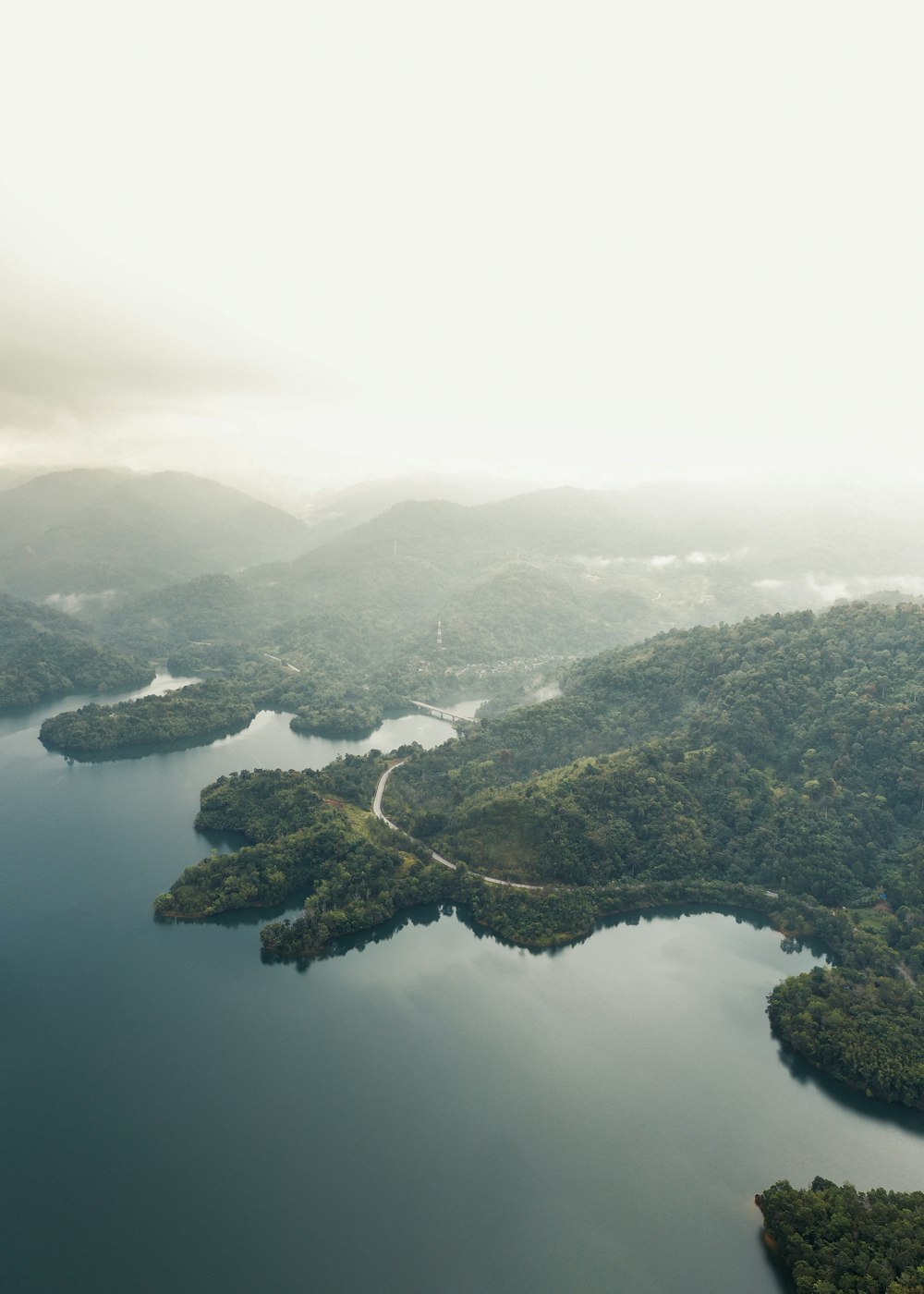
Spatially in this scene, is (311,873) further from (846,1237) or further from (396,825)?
(846,1237)

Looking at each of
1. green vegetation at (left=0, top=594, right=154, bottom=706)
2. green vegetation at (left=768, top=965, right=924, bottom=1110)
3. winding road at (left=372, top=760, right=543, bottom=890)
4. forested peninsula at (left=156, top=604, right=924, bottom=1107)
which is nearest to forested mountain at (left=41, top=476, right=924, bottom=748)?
green vegetation at (left=0, top=594, right=154, bottom=706)

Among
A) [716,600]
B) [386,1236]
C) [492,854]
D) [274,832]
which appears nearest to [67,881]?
[274,832]

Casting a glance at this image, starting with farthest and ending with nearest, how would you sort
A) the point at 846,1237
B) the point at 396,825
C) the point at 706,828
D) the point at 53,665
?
1. the point at 53,665
2. the point at 396,825
3. the point at 706,828
4. the point at 846,1237

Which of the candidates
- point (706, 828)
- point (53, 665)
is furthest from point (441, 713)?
point (53, 665)

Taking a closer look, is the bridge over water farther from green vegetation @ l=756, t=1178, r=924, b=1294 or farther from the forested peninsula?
green vegetation @ l=756, t=1178, r=924, b=1294

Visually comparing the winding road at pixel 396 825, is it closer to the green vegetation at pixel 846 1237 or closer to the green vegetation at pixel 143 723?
the green vegetation at pixel 846 1237

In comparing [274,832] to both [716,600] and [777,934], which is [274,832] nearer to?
[777,934]

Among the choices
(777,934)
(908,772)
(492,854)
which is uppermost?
(908,772)
